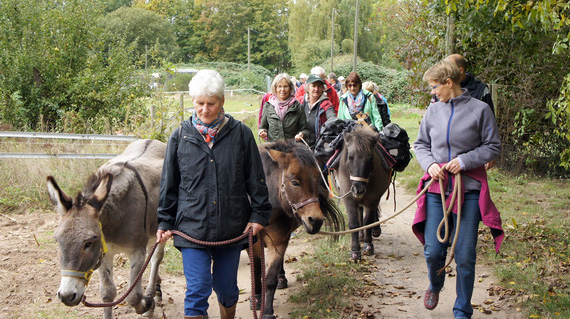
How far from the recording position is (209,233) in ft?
10.5

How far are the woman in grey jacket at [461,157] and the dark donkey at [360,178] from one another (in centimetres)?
177

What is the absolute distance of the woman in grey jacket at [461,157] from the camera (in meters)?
3.96

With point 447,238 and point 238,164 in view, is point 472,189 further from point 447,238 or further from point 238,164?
point 238,164

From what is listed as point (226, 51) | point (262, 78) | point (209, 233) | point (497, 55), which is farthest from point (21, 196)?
point (226, 51)

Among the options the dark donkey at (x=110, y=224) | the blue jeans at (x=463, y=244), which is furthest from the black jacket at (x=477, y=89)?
the dark donkey at (x=110, y=224)

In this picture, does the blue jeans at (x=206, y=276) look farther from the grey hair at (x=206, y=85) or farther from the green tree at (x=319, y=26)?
Answer: the green tree at (x=319, y=26)

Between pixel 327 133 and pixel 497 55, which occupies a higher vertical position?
pixel 497 55

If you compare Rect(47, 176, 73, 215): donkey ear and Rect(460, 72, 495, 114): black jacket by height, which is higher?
Rect(460, 72, 495, 114): black jacket

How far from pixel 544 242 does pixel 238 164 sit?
16.4 feet

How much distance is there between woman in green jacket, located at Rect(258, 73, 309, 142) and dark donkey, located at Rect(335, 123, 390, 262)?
64 cm

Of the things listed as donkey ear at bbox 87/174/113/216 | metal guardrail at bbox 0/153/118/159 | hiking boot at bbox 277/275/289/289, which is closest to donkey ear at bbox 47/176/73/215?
donkey ear at bbox 87/174/113/216

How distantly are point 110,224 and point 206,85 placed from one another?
1532 mm

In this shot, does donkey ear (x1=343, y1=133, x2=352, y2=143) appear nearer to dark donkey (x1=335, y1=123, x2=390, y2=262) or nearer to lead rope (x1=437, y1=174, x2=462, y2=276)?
dark donkey (x1=335, y1=123, x2=390, y2=262)

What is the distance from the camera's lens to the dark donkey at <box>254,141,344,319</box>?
4.13 metres
